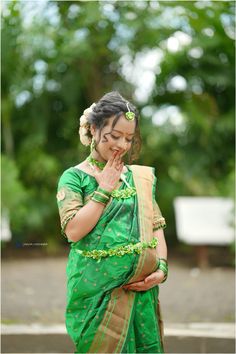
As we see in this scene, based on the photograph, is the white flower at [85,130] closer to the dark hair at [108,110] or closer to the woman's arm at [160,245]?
the dark hair at [108,110]

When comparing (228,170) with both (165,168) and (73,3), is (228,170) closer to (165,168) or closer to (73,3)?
A: (165,168)

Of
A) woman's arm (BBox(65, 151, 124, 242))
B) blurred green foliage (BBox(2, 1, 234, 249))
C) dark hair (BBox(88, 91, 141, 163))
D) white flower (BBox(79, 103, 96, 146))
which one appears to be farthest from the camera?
blurred green foliage (BBox(2, 1, 234, 249))

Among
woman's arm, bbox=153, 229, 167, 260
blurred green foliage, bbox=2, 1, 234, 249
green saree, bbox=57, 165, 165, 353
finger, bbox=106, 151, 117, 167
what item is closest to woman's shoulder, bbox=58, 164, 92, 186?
green saree, bbox=57, 165, 165, 353

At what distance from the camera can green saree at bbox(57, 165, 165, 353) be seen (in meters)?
2.47

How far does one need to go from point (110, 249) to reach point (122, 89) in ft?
23.3

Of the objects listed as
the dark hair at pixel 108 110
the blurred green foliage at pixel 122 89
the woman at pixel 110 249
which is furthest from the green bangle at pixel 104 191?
the blurred green foliage at pixel 122 89

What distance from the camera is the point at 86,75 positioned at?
9555mm

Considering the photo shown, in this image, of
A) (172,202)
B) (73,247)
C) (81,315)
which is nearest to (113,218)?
(73,247)

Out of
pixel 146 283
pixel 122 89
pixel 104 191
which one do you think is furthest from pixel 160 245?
pixel 122 89

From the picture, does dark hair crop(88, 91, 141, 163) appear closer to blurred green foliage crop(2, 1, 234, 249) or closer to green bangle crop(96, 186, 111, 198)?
green bangle crop(96, 186, 111, 198)

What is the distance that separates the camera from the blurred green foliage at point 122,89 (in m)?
9.13

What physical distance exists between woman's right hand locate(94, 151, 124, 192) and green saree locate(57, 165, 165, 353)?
84mm

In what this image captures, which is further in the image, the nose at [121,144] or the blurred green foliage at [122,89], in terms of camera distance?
the blurred green foliage at [122,89]

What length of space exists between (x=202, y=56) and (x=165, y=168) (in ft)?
6.08
